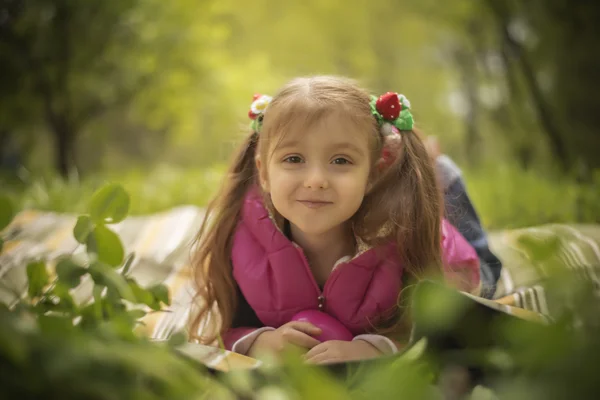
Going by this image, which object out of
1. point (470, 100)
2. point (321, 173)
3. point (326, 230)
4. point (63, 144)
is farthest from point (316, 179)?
point (470, 100)

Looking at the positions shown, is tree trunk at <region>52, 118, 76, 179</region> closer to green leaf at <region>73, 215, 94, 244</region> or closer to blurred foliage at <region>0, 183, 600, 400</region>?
green leaf at <region>73, 215, 94, 244</region>

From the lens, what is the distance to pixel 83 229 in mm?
769

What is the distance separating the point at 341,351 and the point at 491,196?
1.88 metres

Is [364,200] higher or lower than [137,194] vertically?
higher

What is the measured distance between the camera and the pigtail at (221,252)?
132 centimetres

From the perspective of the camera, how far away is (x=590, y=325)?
1.39ft

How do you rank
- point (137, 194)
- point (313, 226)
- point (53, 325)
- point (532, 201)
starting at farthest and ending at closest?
point (137, 194) < point (532, 201) < point (313, 226) < point (53, 325)

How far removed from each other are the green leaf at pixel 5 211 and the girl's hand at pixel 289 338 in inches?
23.4

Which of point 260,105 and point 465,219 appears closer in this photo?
point 260,105

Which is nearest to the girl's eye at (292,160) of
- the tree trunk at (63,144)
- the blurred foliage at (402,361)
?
the blurred foliage at (402,361)

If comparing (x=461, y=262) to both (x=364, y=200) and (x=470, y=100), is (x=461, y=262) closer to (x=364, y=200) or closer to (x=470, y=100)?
(x=364, y=200)

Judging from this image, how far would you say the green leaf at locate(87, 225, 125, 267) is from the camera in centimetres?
78

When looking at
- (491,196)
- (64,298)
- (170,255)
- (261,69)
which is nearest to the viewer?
(64,298)

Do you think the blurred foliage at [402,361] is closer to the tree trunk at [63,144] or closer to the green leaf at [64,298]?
the green leaf at [64,298]
